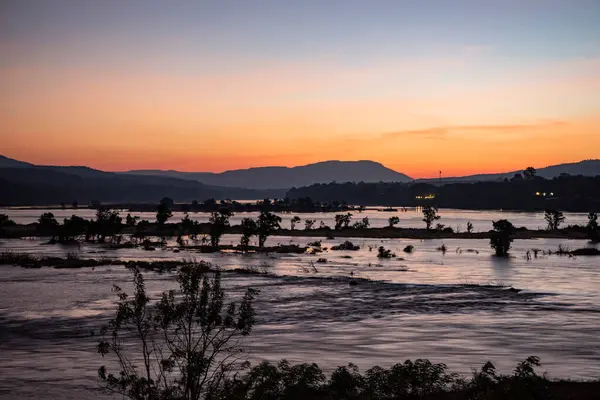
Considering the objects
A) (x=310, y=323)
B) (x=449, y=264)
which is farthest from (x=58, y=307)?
(x=449, y=264)

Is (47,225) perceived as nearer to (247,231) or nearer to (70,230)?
(70,230)

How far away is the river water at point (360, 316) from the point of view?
3578 cm

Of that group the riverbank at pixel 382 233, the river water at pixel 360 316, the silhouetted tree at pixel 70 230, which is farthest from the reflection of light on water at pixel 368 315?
the riverbank at pixel 382 233

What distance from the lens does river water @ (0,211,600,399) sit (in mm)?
35781

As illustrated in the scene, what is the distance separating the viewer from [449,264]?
90.9m

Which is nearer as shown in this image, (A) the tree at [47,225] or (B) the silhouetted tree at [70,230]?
(B) the silhouetted tree at [70,230]

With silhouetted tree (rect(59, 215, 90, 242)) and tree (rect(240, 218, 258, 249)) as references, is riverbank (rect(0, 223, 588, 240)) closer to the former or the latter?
silhouetted tree (rect(59, 215, 90, 242))

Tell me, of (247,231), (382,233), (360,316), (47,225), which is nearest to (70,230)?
(47,225)

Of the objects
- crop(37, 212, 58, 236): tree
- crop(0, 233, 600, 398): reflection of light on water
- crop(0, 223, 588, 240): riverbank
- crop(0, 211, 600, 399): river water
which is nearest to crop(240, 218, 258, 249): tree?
→ crop(0, 211, 600, 399): river water

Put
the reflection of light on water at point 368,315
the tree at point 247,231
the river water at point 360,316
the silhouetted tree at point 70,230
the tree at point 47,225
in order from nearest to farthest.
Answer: the river water at point 360,316 → the reflection of light on water at point 368,315 → the tree at point 247,231 → the silhouetted tree at point 70,230 → the tree at point 47,225

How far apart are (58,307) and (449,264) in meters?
54.4

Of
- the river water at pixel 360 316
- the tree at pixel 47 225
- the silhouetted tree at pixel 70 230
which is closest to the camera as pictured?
the river water at pixel 360 316

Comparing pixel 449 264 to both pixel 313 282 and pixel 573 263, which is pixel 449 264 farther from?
pixel 313 282

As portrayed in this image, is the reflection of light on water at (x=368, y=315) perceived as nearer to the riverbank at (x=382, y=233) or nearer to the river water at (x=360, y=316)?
the river water at (x=360, y=316)
